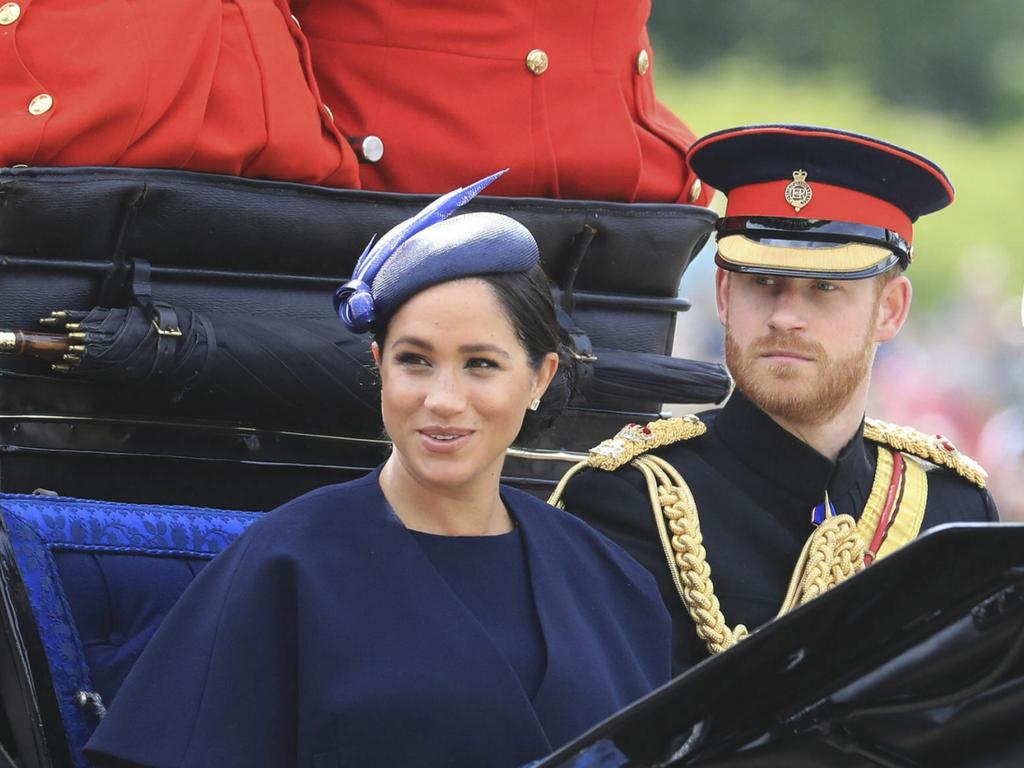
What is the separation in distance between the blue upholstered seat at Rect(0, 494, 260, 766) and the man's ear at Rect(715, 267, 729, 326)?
0.82m

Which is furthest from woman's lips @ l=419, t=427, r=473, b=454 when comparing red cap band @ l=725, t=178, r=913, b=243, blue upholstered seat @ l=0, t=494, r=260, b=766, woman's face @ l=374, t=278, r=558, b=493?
red cap band @ l=725, t=178, r=913, b=243

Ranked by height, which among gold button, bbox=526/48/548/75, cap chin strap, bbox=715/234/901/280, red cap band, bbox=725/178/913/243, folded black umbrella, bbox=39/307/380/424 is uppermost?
gold button, bbox=526/48/548/75

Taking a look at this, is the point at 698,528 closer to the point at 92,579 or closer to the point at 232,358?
the point at 232,358

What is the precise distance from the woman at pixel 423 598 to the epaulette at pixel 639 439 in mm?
481

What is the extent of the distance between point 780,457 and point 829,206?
0.40m

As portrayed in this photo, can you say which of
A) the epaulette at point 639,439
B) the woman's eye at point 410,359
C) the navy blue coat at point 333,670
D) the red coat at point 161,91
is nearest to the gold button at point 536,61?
the red coat at point 161,91

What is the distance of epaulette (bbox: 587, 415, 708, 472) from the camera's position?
2.87 meters

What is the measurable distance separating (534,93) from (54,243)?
2.81ft

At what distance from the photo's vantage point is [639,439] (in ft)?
9.62

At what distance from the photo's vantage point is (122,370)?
2.54 meters

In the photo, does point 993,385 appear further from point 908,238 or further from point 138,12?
point 138,12

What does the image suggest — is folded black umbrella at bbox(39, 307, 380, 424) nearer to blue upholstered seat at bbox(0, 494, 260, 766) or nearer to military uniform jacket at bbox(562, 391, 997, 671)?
blue upholstered seat at bbox(0, 494, 260, 766)

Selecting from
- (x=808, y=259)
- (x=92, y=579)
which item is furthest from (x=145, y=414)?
(x=808, y=259)

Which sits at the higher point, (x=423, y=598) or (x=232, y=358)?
(x=232, y=358)
